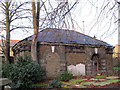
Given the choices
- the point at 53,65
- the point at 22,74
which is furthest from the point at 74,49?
the point at 22,74

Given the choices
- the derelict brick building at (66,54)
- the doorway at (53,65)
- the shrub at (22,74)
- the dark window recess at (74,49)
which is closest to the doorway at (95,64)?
the derelict brick building at (66,54)

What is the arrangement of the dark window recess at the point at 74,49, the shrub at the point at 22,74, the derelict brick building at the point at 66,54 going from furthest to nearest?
the dark window recess at the point at 74,49 < the derelict brick building at the point at 66,54 < the shrub at the point at 22,74

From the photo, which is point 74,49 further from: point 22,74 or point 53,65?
point 22,74

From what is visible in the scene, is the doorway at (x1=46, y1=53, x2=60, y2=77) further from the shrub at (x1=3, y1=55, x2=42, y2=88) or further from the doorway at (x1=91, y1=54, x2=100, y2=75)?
the doorway at (x1=91, y1=54, x2=100, y2=75)

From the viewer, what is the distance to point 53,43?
13.6 metres

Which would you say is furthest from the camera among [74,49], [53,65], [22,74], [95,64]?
[95,64]

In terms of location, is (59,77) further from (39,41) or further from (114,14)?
(114,14)

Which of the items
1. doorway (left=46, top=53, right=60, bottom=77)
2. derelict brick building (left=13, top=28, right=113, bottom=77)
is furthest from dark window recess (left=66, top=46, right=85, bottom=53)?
doorway (left=46, top=53, right=60, bottom=77)

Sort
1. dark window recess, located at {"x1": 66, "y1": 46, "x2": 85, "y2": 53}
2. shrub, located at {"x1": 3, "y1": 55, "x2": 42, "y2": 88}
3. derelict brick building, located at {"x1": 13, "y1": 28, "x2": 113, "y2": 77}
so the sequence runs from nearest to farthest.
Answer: shrub, located at {"x1": 3, "y1": 55, "x2": 42, "y2": 88}
derelict brick building, located at {"x1": 13, "y1": 28, "x2": 113, "y2": 77}
dark window recess, located at {"x1": 66, "y1": 46, "x2": 85, "y2": 53}

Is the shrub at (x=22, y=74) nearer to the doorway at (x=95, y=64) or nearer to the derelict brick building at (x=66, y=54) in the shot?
the derelict brick building at (x=66, y=54)

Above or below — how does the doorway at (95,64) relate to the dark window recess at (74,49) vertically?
below

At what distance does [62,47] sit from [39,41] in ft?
7.44

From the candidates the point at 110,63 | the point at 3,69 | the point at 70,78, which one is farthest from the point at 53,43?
the point at 110,63

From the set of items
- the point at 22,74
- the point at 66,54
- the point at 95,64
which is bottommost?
the point at 22,74
